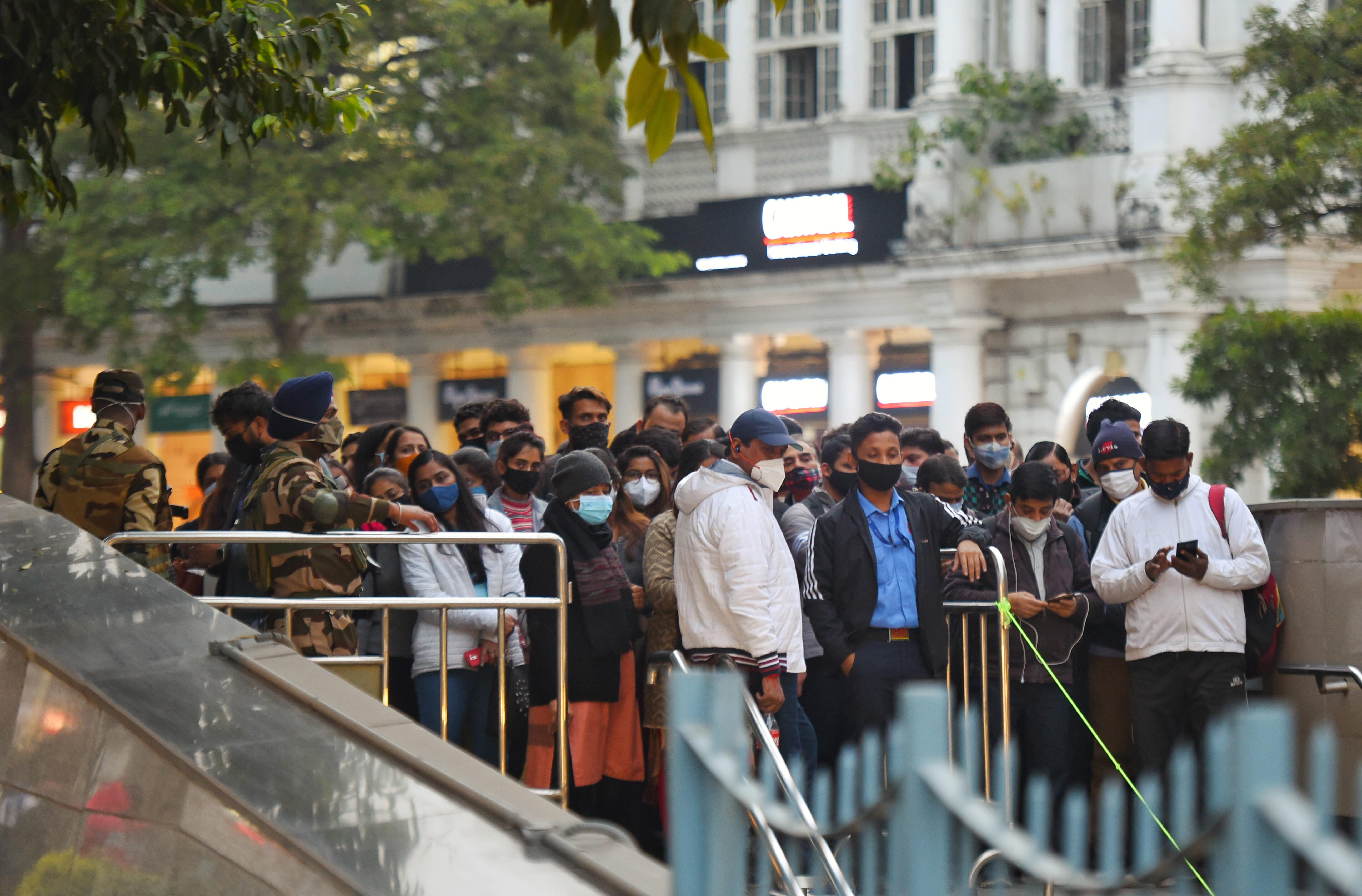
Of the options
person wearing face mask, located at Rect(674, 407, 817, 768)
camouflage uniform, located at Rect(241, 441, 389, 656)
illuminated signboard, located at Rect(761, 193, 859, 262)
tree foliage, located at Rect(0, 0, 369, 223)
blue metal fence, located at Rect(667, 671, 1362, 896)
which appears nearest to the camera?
blue metal fence, located at Rect(667, 671, 1362, 896)

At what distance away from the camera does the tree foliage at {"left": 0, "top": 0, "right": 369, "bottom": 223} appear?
21.0 ft

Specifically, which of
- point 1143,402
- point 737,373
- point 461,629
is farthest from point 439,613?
point 737,373

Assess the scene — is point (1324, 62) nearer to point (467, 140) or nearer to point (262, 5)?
point (262, 5)

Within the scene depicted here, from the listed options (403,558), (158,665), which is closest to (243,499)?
(403,558)

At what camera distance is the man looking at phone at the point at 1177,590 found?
7.29m

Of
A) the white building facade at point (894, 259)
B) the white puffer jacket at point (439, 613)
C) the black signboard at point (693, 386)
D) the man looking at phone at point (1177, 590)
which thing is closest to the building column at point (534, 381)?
the white building facade at point (894, 259)

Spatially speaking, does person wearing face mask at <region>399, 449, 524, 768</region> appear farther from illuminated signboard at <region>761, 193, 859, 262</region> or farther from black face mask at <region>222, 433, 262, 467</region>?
illuminated signboard at <region>761, 193, 859, 262</region>

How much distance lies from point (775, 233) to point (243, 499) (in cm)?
2157

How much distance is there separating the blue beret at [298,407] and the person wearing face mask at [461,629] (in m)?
0.64

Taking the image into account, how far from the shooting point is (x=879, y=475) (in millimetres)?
7387

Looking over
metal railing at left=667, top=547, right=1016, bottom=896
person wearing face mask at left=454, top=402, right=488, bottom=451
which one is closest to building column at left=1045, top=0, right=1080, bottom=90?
person wearing face mask at left=454, top=402, right=488, bottom=451

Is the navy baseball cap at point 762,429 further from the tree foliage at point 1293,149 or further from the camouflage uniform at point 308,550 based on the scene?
the tree foliage at point 1293,149

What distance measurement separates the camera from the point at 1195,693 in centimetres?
734

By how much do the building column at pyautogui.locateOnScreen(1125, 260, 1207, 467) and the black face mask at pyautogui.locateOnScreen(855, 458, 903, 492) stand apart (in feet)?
57.5
